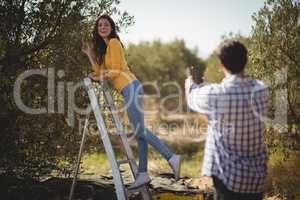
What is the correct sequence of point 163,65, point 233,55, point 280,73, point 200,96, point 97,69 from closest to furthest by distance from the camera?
point 233,55 → point 200,96 → point 97,69 → point 280,73 → point 163,65

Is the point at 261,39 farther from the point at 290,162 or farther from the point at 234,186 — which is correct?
the point at 234,186

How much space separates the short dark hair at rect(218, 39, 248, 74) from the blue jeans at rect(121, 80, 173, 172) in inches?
76.9

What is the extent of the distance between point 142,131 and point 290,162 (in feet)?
15.3

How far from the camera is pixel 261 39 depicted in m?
9.77

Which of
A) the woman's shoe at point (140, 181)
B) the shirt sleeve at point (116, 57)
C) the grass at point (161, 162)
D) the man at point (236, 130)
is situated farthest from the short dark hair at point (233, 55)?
the grass at point (161, 162)

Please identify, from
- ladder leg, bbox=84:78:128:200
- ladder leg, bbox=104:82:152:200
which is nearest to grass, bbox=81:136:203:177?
ladder leg, bbox=104:82:152:200

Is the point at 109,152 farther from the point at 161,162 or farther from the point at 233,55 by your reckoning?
the point at 161,162

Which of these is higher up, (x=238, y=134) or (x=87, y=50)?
(x=87, y=50)

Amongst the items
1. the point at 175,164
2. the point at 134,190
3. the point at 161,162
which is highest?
the point at 175,164

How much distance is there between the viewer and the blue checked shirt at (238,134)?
4336mm

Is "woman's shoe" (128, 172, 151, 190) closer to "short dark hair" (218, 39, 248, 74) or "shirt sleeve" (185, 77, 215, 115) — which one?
"shirt sleeve" (185, 77, 215, 115)

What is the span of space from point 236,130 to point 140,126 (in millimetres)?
2009

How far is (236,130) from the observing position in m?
4.36

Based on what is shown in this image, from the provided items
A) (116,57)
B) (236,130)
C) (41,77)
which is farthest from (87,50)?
(236,130)
